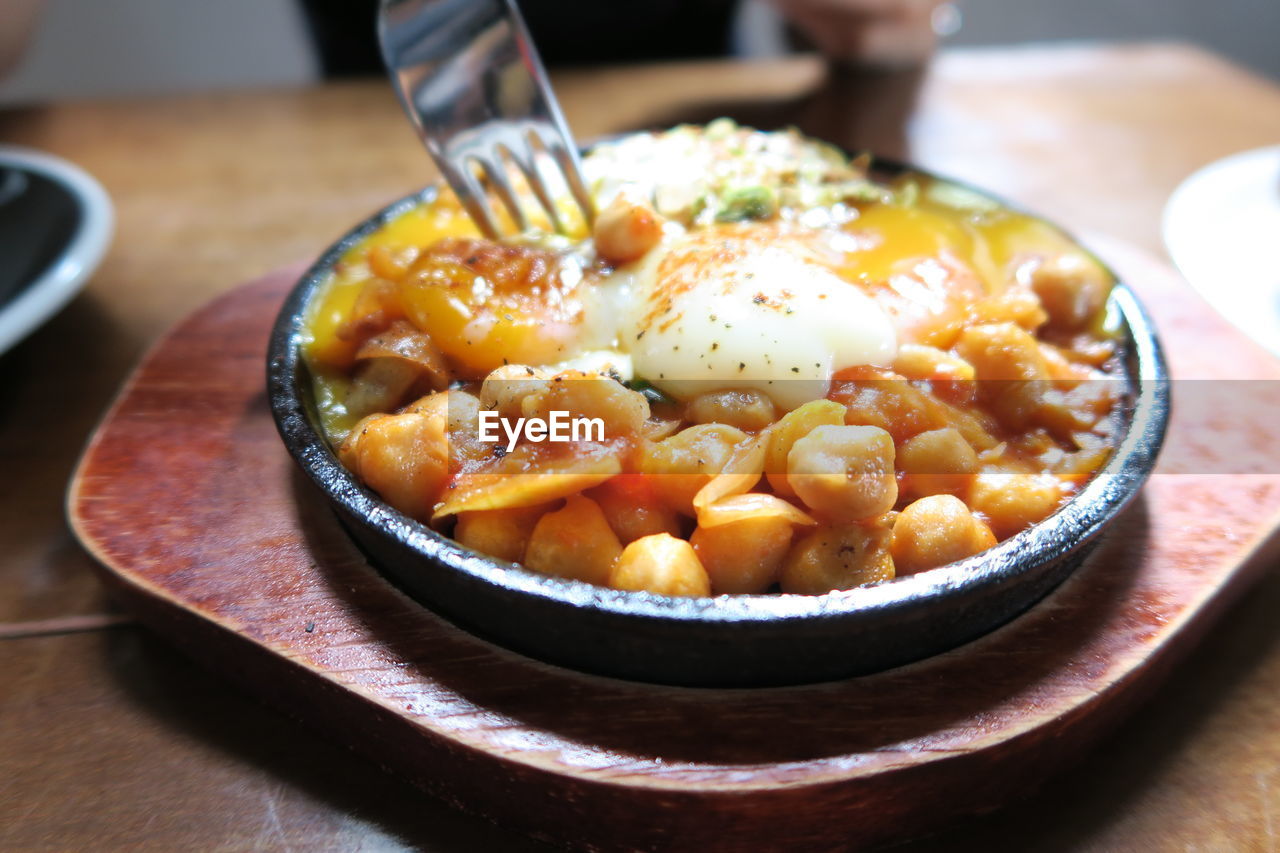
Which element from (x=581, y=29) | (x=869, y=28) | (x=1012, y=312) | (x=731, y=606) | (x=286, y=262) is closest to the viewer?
(x=731, y=606)

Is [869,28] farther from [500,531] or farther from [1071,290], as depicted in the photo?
[500,531]

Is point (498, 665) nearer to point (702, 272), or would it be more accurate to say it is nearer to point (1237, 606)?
point (702, 272)

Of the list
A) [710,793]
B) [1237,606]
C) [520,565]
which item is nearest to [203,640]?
[520,565]

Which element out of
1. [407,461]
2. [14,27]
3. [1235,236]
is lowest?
[1235,236]

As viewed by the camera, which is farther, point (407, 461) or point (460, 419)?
point (460, 419)
